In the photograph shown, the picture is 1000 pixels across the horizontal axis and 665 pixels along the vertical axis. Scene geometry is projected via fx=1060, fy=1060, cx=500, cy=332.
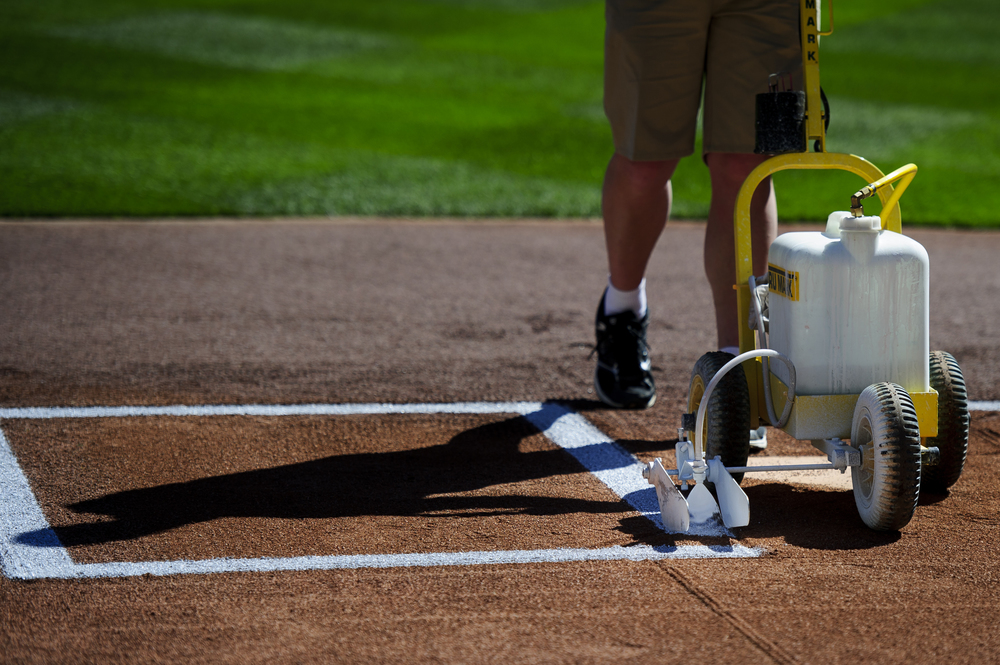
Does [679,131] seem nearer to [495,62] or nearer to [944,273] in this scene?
[944,273]

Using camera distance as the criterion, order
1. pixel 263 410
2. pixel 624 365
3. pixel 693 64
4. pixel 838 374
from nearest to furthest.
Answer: pixel 838 374
pixel 693 64
pixel 263 410
pixel 624 365

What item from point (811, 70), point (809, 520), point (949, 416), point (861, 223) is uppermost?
point (811, 70)

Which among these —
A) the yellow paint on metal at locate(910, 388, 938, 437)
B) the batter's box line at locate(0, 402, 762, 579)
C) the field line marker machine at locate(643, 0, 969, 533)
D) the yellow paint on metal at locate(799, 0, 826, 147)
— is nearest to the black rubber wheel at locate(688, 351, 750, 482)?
the field line marker machine at locate(643, 0, 969, 533)

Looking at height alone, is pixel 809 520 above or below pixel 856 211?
below

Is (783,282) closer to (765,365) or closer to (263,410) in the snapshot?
(765,365)

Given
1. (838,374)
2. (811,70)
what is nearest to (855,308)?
(838,374)

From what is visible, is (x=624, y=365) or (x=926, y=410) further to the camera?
(x=624, y=365)

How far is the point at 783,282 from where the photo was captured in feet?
9.39

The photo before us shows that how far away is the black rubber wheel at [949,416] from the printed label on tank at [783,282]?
458 millimetres

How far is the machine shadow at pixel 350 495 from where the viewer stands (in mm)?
2814

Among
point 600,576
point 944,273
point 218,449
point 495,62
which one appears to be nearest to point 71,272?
point 218,449

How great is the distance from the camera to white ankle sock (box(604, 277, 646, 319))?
3.92 m

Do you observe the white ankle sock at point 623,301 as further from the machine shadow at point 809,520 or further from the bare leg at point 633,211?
the machine shadow at point 809,520

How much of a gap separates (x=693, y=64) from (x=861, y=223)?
3.39ft
